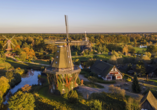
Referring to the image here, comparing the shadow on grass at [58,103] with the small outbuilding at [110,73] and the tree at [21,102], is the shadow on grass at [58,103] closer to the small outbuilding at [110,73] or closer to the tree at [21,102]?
the tree at [21,102]

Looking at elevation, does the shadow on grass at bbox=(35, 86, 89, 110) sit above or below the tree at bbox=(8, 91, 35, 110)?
below

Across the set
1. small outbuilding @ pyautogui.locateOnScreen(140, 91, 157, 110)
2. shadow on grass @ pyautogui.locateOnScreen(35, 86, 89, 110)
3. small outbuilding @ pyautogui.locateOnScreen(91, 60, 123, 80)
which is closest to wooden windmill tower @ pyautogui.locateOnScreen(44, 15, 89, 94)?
shadow on grass @ pyautogui.locateOnScreen(35, 86, 89, 110)

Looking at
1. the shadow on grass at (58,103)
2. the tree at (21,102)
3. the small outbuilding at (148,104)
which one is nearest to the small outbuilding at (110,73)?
the shadow on grass at (58,103)

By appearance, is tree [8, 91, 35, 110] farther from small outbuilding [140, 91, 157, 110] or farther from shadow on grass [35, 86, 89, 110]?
small outbuilding [140, 91, 157, 110]

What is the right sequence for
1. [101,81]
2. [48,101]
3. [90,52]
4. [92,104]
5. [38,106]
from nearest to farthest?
[92,104], [38,106], [48,101], [101,81], [90,52]

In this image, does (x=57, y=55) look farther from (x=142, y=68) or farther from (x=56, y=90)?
(x=142, y=68)

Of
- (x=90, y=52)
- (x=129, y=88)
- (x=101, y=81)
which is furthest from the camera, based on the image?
(x=90, y=52)

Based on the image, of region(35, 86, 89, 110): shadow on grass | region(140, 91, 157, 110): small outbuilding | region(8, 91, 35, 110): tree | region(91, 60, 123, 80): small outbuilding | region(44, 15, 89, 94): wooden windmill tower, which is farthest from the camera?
region(91, 60, 123, 80): small outbuilding

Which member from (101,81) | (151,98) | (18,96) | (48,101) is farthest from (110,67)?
(18,96)

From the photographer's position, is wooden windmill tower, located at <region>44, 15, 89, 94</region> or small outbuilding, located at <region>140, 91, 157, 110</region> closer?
small outbuilding, located at <region>140, 91, 157, 110</region>

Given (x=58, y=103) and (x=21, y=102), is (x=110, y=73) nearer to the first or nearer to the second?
(x=58, y=103)

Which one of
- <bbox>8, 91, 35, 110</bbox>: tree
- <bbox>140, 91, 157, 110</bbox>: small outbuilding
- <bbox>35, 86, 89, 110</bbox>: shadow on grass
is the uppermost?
<bbox>8, 91, 35, 110</bbox>: tree
